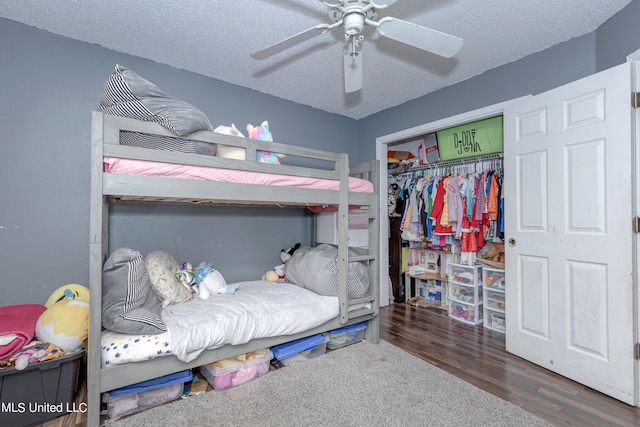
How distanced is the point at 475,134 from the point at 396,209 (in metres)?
1.30

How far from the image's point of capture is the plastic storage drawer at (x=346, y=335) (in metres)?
2.44

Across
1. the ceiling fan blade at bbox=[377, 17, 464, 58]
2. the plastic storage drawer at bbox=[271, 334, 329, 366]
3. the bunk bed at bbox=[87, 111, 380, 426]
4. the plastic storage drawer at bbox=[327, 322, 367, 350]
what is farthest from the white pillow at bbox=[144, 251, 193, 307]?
the ceiling fan blade at bbox=[377, 17, 464, 58]

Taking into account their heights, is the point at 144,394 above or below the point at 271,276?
below

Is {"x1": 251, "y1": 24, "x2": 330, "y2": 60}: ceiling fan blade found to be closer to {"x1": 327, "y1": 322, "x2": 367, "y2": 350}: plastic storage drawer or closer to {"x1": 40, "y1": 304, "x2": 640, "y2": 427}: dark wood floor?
{"x1": 327, "y1": 322, "x2": 367, "y2": 350}: plastic storage drawer

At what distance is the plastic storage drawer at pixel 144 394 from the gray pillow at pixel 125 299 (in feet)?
1.05

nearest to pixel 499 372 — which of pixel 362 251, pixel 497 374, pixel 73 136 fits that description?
pixel 497 374

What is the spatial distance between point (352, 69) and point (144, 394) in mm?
2385

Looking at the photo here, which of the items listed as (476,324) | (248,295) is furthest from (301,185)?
(476,324)

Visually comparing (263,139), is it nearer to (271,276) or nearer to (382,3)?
(382,3)

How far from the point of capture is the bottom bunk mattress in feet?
5.07

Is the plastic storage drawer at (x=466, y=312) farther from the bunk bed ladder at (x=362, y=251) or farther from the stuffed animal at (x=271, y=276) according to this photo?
the stuffed animal at (x=271, y=276)

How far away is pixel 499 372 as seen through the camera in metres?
2.06

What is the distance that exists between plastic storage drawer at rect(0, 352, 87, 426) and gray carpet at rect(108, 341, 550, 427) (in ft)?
1.10

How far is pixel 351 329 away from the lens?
8.29 feet
